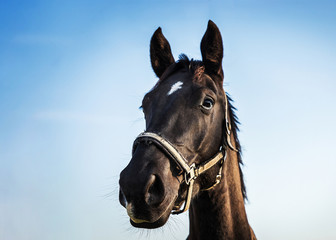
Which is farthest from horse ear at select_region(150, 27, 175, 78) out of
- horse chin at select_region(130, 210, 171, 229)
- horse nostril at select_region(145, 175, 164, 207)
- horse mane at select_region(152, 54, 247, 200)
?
horse chin at select_region(130, 210, 171, 229)

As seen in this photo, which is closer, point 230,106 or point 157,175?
point 157,175

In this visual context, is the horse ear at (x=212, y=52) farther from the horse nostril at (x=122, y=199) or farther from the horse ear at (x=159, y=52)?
the horse nostril at (x=122, y=199)

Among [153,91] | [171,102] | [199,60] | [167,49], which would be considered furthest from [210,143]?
[167,49]

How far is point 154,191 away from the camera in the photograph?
2691 millimetres

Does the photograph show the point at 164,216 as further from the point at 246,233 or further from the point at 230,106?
the point at 230,106

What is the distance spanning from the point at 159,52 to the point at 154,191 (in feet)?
8.40

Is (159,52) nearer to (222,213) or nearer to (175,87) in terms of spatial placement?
(175,87)

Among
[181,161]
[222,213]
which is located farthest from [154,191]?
[222,213]

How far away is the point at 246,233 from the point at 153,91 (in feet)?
7.32

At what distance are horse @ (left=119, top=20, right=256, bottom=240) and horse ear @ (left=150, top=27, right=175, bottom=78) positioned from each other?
1.53 feet

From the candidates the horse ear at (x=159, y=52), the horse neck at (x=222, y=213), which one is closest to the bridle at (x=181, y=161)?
the horse neck at (x=222, y=213)

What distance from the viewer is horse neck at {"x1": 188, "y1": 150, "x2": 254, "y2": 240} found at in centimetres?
353

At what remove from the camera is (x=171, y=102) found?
333 centimetres

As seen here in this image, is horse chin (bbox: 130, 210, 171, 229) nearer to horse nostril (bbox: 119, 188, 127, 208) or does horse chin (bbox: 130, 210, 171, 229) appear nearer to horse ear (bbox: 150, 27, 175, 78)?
horse nostril (bbox: 119, 188, 127, 208)
